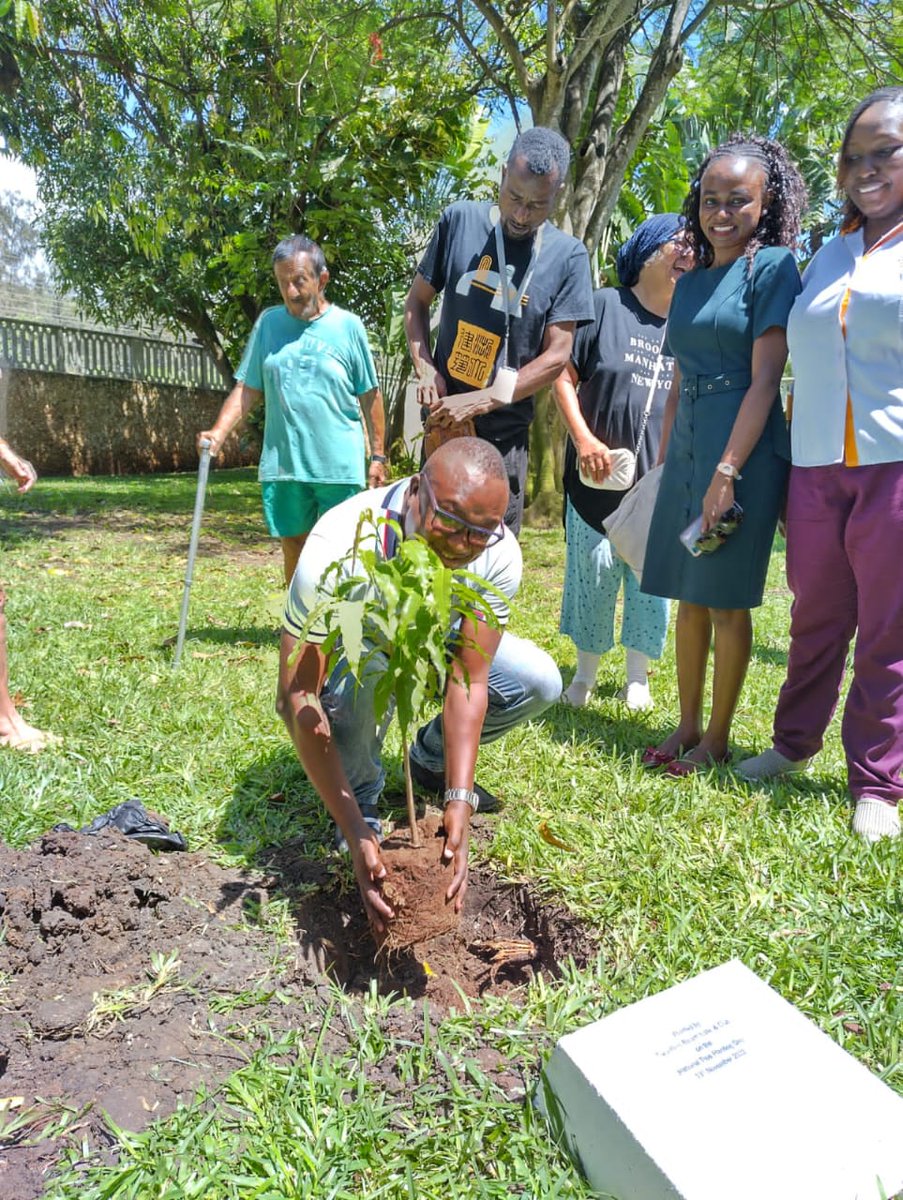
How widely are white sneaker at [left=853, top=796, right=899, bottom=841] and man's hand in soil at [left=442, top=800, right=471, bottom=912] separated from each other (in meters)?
1.30

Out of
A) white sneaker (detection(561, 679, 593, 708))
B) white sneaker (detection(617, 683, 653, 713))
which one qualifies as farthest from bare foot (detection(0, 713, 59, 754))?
white sneaker (detection(617, 683, 653, 713))

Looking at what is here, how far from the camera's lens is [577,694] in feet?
13.9

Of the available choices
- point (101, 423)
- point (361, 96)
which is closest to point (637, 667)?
point (361, 96)

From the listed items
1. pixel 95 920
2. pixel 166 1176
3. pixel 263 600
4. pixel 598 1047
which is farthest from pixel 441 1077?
pixel 263 600

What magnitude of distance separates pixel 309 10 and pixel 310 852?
7777 mm

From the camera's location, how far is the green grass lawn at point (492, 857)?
1.75 metres

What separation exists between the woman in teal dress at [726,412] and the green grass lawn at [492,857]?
474 millimetres

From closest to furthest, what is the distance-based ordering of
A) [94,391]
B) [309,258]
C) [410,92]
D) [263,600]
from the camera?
[309,258]
[263,600]
[410,92]
[94,391]

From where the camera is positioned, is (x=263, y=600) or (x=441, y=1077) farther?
(x=263, y=600)

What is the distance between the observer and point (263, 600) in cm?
620

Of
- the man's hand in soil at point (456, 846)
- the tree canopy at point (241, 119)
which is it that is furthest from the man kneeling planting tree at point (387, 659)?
the tree canopy at point (241, 119)

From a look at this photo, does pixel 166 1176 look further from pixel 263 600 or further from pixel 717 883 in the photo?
pixel 263 600

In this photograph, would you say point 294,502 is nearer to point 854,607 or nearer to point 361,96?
point 854,607

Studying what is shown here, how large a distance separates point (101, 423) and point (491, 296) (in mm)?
12138
